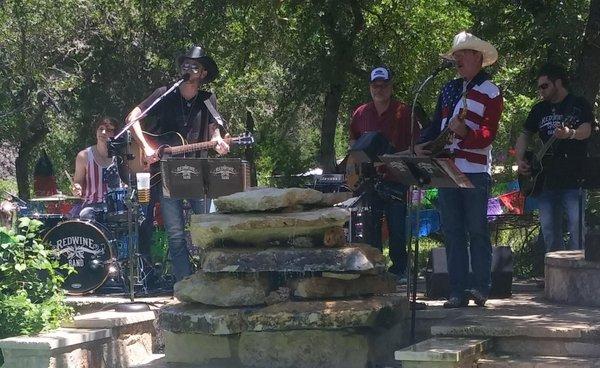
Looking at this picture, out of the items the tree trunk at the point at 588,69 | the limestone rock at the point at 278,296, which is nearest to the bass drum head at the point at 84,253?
the limestone rock at the point at 278,296

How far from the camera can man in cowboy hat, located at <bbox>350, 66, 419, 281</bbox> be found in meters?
8.39

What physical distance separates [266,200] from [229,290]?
629mm

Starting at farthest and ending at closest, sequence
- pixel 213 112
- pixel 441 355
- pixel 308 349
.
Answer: pixel 213 112 < pixel 308 349 < pixel 441 355

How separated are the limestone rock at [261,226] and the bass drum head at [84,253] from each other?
2.71 meters

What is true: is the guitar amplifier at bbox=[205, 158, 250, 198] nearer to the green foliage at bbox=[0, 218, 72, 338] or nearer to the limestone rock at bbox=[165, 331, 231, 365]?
the green foliage at bbox=[0, 218, 72, 338]

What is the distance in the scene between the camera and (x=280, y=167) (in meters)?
21.2

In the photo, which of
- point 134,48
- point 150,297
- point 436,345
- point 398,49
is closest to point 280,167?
point 134,48

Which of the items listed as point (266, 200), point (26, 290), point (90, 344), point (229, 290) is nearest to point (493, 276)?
point (266, 200)

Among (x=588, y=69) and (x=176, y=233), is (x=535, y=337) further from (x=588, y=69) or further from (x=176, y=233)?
(x=588, y=69)

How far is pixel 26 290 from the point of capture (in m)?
7.77

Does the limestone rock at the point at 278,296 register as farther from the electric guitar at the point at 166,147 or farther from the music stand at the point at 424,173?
the electric guitar at the point at 166,147

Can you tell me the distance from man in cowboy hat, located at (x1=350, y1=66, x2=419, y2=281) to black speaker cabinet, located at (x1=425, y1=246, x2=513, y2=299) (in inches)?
22.2

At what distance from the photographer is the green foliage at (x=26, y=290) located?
7.39m

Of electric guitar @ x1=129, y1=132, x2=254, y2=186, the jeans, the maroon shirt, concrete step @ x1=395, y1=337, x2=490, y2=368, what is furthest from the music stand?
electric guitar @ x1=129, y1=132, x2=254, y2=186
